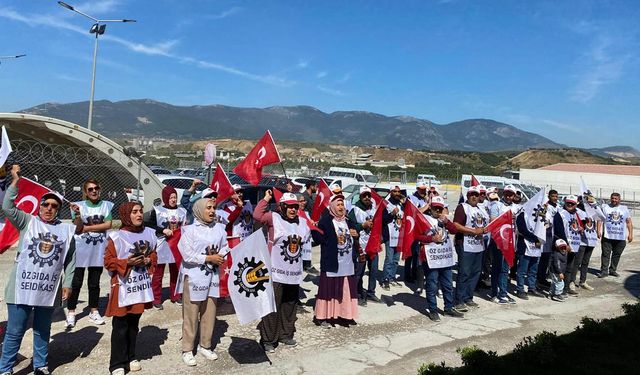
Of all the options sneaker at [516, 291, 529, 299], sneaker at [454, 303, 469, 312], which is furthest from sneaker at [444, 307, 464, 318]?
sneaker at [516, 291, 529, 299]

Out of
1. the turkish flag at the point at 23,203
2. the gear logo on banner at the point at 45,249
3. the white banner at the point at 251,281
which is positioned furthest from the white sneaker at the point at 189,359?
the turkish flag at the point at 23,203

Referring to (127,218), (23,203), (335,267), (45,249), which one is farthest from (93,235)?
(335,267)

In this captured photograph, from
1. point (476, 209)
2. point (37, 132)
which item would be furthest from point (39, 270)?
point (37, 132)

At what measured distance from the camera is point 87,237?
6.48m

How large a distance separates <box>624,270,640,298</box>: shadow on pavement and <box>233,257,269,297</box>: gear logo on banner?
8449mm

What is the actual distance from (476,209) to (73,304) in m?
6.39

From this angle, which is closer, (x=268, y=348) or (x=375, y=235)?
(x=268, y=348)

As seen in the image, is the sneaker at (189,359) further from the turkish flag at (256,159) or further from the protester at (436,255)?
the turkish flag at (256,159)

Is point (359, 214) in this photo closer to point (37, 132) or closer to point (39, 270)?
point (39, 270)

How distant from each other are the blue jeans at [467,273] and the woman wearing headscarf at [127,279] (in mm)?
5245

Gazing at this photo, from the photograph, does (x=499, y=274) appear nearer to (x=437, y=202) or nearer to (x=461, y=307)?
(x=461, y=307)

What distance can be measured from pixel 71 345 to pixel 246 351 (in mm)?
2113

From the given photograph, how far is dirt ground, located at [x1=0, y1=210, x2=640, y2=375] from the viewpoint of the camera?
5.50 metres

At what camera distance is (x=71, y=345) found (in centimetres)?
585
